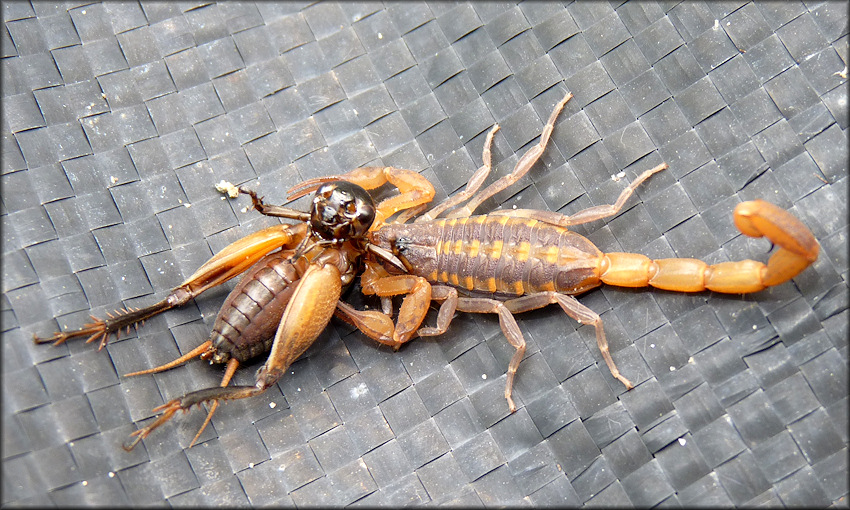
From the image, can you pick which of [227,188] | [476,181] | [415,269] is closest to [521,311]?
[415,269]

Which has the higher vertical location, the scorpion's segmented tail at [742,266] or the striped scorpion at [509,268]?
the striped scorpion at [509,268]

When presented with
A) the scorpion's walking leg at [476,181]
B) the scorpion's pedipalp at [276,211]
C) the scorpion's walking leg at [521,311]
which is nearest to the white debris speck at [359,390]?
the scorpion's walking leg at [521,311]

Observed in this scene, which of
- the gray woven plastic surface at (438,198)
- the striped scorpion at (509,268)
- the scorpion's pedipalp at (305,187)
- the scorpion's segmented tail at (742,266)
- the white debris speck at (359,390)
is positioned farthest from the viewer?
the scorpion's pedipalp at (305,187)

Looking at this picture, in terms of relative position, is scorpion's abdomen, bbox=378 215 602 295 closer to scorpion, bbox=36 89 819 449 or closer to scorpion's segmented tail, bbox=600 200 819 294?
scorpion, bbox=36 89 819 449

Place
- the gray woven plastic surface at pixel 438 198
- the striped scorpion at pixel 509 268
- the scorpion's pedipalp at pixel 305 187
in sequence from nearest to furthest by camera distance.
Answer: the gray woven plastic surface at pixel 438 198 < the striped scorpion at pixel 509 268 < the scorpion's pedipalp at pixel 305 187

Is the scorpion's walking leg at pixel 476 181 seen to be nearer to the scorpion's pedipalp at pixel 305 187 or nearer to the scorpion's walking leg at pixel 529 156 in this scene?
the scorpion's walking leg at pixel 529 156

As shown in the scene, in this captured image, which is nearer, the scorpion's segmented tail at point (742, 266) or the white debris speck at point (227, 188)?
the scorpion's segmented tail at point (742, 266)
